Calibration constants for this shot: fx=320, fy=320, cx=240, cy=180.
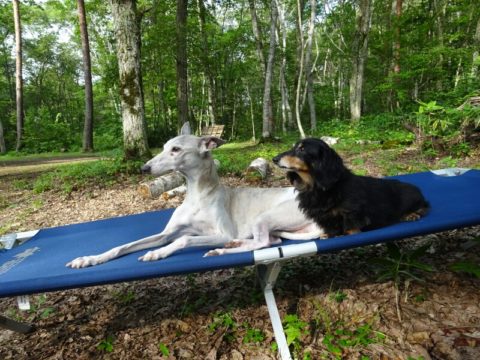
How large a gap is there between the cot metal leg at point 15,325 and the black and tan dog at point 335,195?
2.42m

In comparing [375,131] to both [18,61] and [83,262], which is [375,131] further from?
[18,61]

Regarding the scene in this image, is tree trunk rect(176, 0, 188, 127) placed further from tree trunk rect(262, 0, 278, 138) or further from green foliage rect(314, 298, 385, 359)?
green foliage rect(314, 298, 385, 359)

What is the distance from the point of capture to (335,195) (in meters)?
2.39

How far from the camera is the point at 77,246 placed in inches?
106

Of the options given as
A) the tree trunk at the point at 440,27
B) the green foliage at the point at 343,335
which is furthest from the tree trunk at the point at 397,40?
the green foliage at the point at 343,335

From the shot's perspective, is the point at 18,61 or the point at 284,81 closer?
the point at 18,61

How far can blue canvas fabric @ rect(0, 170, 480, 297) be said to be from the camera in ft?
6.18

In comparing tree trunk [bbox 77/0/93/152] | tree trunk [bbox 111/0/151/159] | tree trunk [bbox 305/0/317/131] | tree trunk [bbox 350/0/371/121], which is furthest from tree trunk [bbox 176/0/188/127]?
tree trunk [bbox 350/0/371/121]

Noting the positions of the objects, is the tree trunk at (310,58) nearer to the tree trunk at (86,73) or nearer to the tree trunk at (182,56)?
the tree trunk at (182,56)

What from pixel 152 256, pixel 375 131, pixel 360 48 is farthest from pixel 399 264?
pixel 360 48

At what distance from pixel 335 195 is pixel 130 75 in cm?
610

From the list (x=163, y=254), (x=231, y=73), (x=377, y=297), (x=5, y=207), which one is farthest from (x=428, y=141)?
(x=231, y=73)

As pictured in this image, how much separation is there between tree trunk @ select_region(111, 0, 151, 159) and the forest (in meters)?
0.02

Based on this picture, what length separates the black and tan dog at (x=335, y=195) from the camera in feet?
7.64
